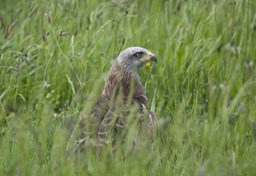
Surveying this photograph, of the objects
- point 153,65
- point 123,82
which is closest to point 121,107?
point 123,82

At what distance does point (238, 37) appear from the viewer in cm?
818

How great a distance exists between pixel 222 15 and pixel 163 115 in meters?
1.37

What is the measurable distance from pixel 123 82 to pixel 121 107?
1.05 meters

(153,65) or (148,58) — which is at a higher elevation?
(148,58)

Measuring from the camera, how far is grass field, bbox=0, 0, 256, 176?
6.65 meters

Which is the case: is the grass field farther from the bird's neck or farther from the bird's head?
the bird's head

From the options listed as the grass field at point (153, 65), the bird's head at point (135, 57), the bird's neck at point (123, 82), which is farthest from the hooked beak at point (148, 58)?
the grass field at point (153, 65)

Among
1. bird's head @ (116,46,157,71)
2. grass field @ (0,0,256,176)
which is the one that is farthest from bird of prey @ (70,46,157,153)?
grass field @ (0,0,256,176)

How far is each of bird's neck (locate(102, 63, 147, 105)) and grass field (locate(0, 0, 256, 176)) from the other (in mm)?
142

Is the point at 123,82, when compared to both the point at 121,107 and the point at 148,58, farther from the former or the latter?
the point at 121,107

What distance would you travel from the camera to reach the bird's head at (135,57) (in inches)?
287

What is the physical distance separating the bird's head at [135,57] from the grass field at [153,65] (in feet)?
0.89

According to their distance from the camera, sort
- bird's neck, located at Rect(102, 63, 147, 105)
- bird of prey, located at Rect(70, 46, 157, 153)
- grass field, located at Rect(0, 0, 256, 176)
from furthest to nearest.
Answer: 1. bird's neck, located at Rect(102, 63, 147, 105)
2. grass field, located at Rect(0, 0, 256, 176)
3. bird of prey, located at Rect(70, 46, 157, 153)

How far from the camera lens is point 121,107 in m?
6.23
